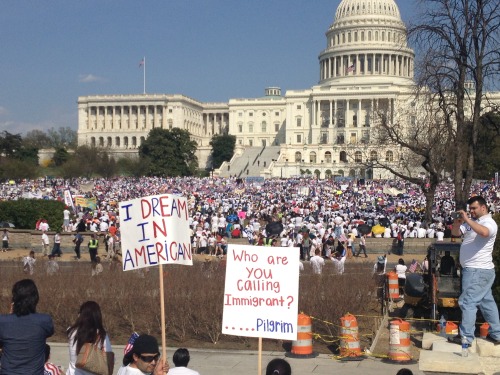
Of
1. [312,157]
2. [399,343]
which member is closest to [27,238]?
[399,343]

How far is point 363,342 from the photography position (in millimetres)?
14312

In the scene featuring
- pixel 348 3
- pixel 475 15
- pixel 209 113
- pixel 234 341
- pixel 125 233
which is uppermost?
pixel 348 3

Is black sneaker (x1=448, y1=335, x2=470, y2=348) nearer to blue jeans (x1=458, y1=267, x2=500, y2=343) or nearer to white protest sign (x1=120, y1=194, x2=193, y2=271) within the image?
blue jeans (x1=458, y1=267, x2=500, y2=343)

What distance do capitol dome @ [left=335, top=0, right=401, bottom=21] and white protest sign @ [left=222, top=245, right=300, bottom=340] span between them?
139761 millimetres

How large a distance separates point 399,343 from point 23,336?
6.73 metres

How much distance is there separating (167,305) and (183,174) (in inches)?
3453

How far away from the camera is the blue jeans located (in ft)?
32.0

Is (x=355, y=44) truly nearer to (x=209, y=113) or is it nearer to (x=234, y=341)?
(x=209, y=113)

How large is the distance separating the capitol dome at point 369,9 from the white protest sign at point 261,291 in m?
140

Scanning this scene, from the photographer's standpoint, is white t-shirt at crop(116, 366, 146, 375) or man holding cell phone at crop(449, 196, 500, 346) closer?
white t-shirt at crop(116, 366, 146, 375)

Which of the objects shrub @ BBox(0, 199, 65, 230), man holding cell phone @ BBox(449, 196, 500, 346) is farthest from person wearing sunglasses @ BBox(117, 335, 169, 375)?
shrub @ BBox(0, 199, 65, 230)

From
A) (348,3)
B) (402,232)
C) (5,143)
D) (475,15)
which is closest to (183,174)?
(5,143)

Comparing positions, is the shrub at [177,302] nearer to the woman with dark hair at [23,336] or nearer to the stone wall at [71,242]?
the woman with dark hair at [23,336]

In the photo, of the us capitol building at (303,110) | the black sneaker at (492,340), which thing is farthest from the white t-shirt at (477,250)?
the us capitol building at (303,110)
